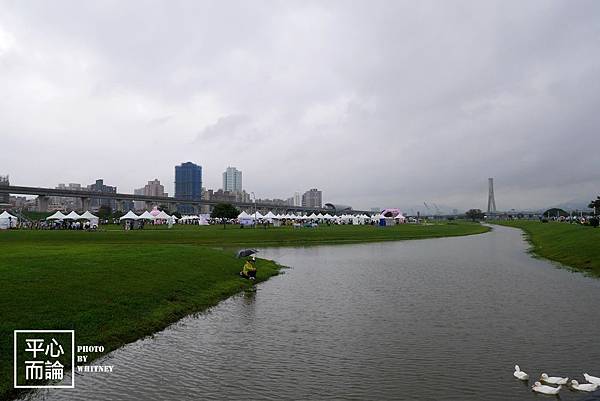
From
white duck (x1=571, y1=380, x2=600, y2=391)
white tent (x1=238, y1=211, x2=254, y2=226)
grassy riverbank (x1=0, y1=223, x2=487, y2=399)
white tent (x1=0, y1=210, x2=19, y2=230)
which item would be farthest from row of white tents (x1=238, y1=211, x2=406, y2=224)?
white duck (x1=571, y1=380, x2=600, y2=391)

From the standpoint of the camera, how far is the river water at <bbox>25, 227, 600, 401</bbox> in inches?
476

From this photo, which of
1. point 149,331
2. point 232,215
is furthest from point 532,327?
point 232,215

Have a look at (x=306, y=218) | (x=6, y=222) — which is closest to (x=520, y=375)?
(x=6, y=222)

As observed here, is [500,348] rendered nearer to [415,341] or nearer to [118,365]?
[415,341]

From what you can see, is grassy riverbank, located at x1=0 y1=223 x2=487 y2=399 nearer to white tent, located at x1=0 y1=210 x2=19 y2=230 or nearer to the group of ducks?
the group of ducks

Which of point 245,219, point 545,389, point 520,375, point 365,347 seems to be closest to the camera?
point 545,389

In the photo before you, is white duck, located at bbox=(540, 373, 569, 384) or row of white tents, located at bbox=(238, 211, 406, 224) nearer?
white duck, located at bbox=(540, 373, 569, 384)

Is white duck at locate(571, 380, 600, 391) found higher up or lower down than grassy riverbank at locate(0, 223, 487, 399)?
lower down

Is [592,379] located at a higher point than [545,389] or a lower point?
higher

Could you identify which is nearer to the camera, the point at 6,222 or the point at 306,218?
the point at 6,222

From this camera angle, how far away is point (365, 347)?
51.6ft

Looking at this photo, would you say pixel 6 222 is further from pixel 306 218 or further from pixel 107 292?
pixel 107 292

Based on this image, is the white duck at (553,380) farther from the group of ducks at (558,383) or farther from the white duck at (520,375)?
the white duck at (520,375)

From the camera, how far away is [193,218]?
142 meters
